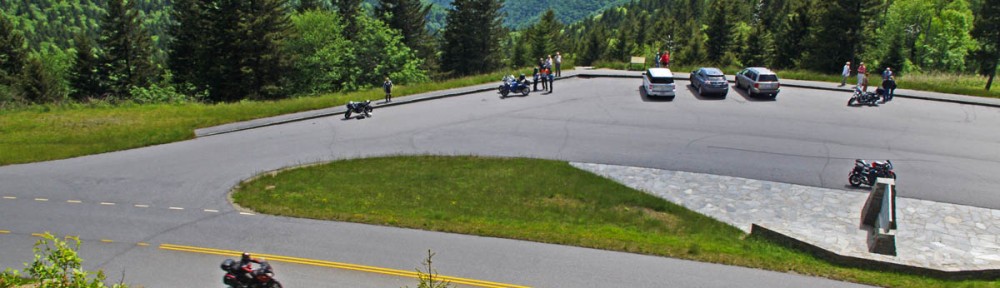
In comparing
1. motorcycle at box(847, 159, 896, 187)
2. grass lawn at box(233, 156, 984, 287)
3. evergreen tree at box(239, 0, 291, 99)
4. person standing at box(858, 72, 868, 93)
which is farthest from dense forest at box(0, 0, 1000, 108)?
motorcycle at box(847, 159, 896, 187)

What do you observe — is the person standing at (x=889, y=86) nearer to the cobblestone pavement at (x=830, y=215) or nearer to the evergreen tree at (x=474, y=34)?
the cobblestone pavement at (x=830, y=215)

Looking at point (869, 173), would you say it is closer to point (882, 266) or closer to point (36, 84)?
point (882, 266)

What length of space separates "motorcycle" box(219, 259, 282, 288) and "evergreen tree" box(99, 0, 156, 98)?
57.3m

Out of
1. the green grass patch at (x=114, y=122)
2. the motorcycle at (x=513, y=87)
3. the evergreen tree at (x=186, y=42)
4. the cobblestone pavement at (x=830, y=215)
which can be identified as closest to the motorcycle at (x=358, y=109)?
the green grass patch at (x=114, y=122)

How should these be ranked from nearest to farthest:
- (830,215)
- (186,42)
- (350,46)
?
(830,215)
(350,46)
(186,42)

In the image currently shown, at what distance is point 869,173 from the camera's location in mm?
19156

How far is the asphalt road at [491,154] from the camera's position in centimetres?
1338

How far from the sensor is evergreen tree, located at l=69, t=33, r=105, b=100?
211ft

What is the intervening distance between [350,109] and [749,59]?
63.0 meters

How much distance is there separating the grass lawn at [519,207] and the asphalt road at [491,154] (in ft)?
2.01

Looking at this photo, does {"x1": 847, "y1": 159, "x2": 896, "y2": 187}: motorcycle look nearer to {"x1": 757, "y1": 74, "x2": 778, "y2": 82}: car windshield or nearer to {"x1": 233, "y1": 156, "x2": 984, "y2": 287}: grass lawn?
{"x1": 233, "y1": 156, "x2": 984, "y2": 287}: grass lawn

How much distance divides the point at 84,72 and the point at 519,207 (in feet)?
222

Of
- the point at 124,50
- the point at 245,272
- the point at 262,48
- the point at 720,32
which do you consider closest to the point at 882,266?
the point at 245,272

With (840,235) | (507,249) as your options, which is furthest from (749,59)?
(507,249)
